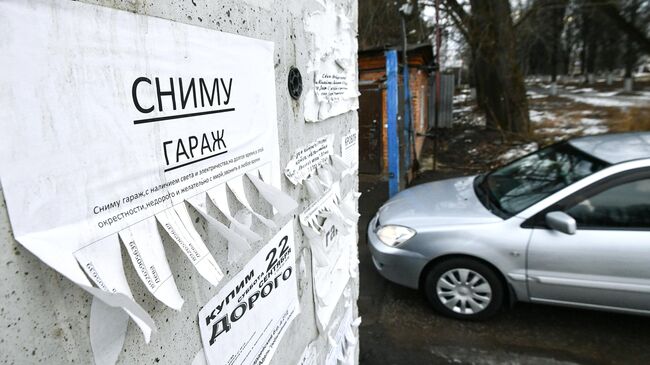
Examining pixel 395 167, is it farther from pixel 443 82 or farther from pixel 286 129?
pixel 443 82

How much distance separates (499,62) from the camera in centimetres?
1168

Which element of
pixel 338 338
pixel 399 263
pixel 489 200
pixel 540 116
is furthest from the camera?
pixel 540 116

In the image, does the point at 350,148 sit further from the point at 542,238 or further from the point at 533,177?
the point at 533,177

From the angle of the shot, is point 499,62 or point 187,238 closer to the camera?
point 187,238

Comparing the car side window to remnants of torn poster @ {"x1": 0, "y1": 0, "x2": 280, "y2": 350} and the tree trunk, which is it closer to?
remnants of torn poster @ {"x1": 0, "y1": 0, "x2": 280, "y2": 350}

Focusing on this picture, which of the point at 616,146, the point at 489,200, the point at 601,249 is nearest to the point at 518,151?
the point at 616,146

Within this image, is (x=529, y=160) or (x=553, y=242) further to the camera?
(x=529, y=160)

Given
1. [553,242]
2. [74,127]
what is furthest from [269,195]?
[553,242]

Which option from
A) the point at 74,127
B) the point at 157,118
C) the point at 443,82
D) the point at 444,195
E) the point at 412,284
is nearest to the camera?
the point at 74,127

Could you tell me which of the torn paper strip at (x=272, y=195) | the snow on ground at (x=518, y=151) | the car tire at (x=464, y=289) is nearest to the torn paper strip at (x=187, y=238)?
the torn paper strip at (x=272, y=195)

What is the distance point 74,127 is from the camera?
0.55 metres

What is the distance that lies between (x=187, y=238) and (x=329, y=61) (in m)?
0.99

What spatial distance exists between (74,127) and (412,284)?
11.3 feet

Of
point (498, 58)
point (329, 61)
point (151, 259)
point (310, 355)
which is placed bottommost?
point (310, 355)
